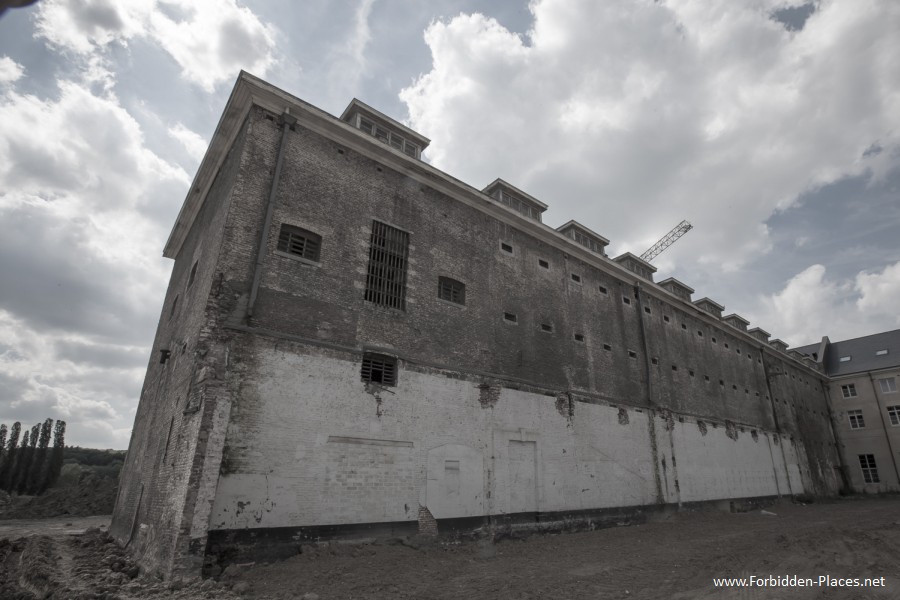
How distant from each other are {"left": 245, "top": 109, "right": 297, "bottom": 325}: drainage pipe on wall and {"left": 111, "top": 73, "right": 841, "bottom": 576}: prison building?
0.06m

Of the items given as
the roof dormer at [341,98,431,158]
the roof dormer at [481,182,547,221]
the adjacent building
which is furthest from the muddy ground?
the adjacent building

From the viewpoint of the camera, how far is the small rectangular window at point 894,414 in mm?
35094

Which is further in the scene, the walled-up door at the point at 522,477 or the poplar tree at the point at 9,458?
the poplar tree at the point at 9,458

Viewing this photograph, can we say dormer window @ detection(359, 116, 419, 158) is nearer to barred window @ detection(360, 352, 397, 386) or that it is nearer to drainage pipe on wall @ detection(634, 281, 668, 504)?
barred window @ detection(360, 352, 397, 386)

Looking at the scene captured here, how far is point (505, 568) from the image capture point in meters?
10.4

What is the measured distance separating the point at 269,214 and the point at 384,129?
5.73m

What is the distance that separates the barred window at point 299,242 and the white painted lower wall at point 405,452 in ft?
8.87

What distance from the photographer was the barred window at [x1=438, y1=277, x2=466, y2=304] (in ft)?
49.3

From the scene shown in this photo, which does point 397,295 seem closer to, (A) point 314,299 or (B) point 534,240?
(A) point 314,299

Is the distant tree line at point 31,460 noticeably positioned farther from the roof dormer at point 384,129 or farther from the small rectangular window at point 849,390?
the small rectangular window at point 849,390

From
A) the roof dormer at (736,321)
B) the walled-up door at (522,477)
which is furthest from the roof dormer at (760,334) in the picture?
the walled-up door at (522,477)

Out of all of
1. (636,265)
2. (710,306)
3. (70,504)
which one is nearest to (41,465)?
(70,504)

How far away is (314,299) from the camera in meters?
12.0

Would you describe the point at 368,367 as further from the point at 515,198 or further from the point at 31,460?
the point at 31,460
